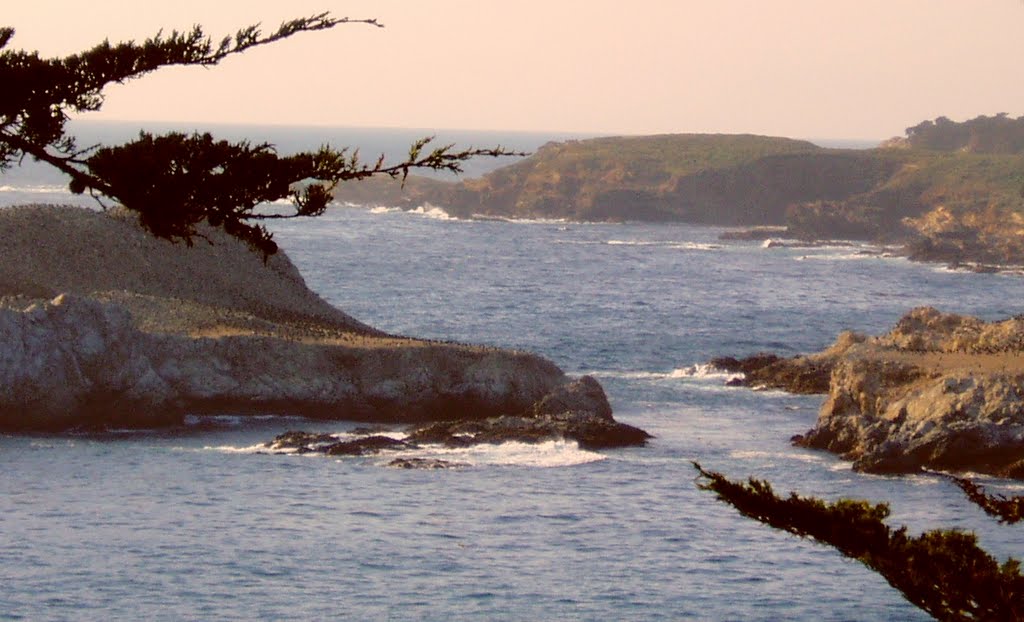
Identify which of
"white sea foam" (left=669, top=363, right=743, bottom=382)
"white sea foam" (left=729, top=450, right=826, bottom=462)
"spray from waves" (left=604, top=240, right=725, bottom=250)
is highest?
"spray from waves" (left=604, top=240, right=725, bottom=250)

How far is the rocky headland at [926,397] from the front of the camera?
54.0 metres

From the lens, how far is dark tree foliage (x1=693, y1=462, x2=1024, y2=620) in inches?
669

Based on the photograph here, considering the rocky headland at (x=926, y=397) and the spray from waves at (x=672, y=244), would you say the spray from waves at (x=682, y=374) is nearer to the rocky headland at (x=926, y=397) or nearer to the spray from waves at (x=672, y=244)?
the rocky headland at (x=926, y=397)

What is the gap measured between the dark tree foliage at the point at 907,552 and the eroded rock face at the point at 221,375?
41624 mm

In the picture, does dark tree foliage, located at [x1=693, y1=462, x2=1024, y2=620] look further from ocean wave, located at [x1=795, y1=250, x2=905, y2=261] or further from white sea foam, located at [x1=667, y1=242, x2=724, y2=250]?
white sea foam, located at [x1=667, y1=242, x2=724, y2=250]

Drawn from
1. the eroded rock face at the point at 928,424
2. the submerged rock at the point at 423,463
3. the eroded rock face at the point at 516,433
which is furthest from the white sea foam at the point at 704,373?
the submerged rock at the point at 423,463

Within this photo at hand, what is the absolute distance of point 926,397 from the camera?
57.2 meters

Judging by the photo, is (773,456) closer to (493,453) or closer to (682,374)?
(493,453)

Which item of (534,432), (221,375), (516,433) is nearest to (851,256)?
(534,432)

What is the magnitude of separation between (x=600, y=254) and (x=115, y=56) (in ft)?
488

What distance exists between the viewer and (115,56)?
1758cm

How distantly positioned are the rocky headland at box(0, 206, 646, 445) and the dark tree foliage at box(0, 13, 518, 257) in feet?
112

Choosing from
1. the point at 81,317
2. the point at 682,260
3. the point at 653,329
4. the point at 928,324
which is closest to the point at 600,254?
the point at 682,260

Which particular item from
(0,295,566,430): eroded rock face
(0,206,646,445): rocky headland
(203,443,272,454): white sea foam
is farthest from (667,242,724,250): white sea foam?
(203,443,272,454): white sea foam
